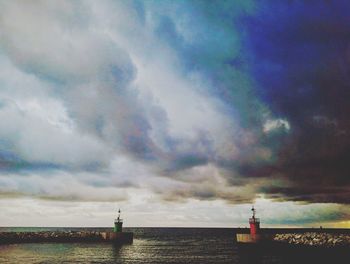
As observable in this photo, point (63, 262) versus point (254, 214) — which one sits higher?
point (254, 214)

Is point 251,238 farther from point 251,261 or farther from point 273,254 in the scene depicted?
point 251,261

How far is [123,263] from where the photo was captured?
167ft

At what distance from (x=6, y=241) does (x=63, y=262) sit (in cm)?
4830

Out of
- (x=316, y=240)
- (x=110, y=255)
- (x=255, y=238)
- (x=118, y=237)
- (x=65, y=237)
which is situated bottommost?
(x=110, y=255)

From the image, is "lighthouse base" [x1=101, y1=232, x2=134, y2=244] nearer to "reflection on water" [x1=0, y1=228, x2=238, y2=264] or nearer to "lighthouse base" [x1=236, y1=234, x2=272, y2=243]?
"reflection on water" [x1=0, y1=228, x2=238, y2=264]

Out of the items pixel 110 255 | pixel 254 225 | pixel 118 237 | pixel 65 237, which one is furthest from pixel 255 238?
pixel 65 237

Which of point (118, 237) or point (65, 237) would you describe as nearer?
point (118, 237)

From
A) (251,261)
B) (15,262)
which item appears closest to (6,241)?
(15,262)

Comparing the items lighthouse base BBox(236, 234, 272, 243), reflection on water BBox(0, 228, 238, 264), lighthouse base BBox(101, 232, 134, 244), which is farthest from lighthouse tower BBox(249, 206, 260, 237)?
lighthouse base BBox(101, 232, 134, 244)

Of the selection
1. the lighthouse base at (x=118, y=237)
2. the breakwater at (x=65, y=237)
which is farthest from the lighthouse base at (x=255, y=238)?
the breakwater at (x=65, y=237)

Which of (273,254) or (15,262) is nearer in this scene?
(15,262)

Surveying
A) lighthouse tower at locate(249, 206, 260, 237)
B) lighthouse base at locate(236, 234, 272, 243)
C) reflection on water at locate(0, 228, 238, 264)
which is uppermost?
lighthouse tower at locate(249, 206, 260, 237)

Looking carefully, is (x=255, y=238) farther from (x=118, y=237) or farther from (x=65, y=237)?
(x=65, y=237)

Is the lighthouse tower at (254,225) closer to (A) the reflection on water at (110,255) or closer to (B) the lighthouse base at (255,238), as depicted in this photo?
(B) the lighthouse base at (255,238)
